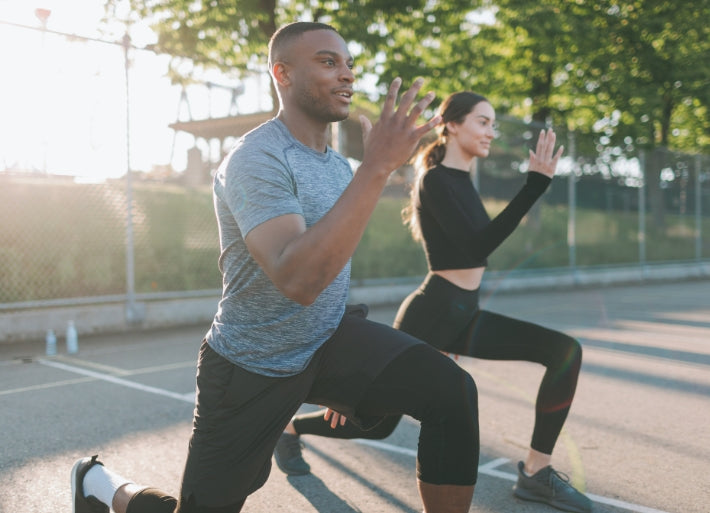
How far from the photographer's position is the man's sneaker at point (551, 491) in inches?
135

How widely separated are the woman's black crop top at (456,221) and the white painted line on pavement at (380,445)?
120 centimetres

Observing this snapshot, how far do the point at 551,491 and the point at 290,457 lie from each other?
1.39m

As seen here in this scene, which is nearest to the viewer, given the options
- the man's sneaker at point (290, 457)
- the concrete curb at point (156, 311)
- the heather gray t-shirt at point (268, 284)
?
the heather gray t-shirt at point (268, 284)

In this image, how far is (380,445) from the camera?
455 centimetres

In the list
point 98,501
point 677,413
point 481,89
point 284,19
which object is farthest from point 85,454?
point 481,89

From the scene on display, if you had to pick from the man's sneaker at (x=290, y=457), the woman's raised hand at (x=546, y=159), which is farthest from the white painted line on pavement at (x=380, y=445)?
the woman's raised hand at (x=546, y=159)

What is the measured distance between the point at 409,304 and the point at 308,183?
5.45 ft

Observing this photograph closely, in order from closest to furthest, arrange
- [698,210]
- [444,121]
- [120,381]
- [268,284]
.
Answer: [268,284]
[444,121]
[120,381]
[698,210]

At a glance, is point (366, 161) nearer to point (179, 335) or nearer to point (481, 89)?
point (179, 335)

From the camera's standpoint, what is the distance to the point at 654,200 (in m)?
18.3

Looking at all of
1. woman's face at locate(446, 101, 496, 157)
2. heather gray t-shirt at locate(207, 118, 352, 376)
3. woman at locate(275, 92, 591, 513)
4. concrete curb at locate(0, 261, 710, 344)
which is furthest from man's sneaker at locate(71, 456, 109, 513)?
concrete curb at locate(0, 261, 710, 344)

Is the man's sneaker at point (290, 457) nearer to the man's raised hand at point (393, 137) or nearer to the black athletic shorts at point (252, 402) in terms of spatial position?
the black athletic shorts at point (252, 402)

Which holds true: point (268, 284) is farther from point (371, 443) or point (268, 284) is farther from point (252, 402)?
point (371, 443)

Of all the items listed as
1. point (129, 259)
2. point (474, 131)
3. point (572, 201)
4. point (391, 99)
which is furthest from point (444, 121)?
point (572, 201)
